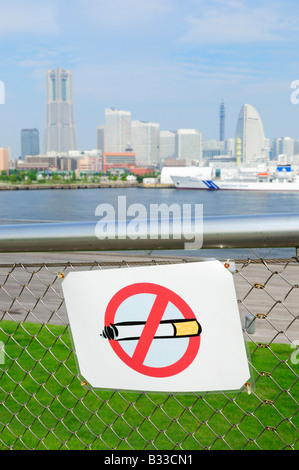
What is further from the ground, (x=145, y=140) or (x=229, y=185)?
(x=145, y=140)

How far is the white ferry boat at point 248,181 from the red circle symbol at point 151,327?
5597 cm

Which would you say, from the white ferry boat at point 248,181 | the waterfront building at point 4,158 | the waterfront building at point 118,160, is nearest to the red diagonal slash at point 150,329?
the white ferry boat at point 248,181

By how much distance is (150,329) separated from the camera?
3.44 feet

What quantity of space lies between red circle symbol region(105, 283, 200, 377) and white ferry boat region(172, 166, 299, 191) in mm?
55969

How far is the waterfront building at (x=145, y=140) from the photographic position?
115875 millimetres

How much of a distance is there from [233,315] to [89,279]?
319mm

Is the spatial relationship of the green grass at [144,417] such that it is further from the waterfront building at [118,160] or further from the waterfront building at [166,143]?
the waterfront building at [166,143]

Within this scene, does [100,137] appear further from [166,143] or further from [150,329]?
[150,329]

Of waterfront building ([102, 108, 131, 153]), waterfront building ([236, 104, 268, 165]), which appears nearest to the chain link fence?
waterfront building ([236, 104, 268, 165])

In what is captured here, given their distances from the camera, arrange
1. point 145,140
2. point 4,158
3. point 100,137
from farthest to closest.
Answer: point 100,137
point 145,140
point 4,158

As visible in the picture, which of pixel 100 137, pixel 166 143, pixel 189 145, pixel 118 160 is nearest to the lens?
pixel 189 145

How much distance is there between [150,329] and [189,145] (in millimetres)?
110392

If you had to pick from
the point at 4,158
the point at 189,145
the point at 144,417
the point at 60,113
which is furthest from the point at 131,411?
the point at 60,113
